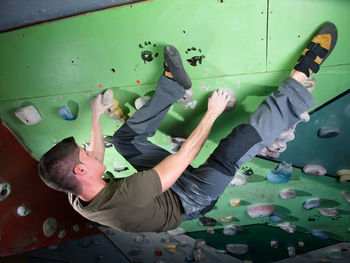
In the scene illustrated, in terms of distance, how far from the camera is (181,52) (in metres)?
1.52

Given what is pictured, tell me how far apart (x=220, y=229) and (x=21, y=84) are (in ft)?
7.06

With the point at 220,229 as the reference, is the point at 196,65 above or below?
above

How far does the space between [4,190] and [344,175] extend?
8.33 feet

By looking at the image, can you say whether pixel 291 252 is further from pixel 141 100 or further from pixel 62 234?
pixel 62 234

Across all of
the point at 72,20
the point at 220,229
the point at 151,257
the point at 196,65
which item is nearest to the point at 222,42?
the point at 196,65

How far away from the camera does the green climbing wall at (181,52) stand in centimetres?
138

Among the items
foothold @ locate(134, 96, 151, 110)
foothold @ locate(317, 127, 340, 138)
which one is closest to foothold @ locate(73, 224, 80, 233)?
foothold @ locate(134, 96, 151, 110)

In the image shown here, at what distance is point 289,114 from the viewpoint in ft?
4.61

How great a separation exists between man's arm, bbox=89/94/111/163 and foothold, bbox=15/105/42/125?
1.39 ft

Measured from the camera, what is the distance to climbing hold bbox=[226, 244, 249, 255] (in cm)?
279

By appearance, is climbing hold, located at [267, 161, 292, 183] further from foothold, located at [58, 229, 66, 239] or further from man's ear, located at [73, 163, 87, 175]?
foothold, located at [58, 229, 66, 239]

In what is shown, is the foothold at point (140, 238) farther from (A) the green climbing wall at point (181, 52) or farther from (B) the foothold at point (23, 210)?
(A) the green climbing wall at point (181, 52)

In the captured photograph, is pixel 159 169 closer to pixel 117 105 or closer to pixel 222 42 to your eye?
pixel 117 105

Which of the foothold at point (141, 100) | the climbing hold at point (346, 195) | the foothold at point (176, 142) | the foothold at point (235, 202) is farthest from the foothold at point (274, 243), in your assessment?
the foothold at point (141, 100)
